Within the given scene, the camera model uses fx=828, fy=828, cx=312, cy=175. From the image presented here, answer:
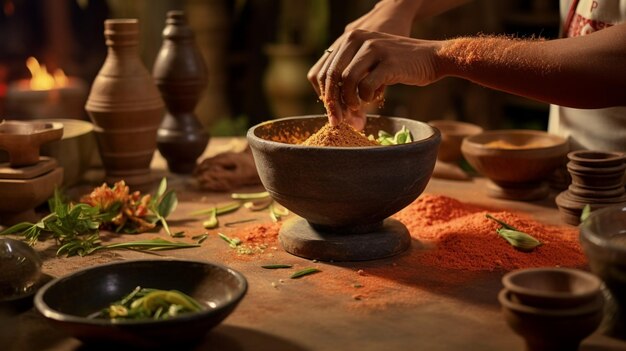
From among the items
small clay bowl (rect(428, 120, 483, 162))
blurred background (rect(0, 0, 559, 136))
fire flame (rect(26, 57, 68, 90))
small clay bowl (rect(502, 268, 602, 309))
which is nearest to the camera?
small clay bowl (rect(502, 268, 602, 309))

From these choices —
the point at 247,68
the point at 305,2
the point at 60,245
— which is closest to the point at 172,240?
the point at 60,245

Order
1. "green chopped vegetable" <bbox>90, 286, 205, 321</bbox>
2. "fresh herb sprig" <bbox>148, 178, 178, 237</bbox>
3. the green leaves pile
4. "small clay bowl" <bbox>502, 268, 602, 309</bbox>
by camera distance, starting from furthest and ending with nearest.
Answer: "fresh herb sprig" <bbox>148, 178, 178, 237</bbox>, the green leaves pile, "green chopped vegetable" <bbox>90, 286, 205, 321</bbox>, "small clay bowl" <bbox>502, 268, 602, 309</bbox>

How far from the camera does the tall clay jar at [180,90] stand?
9.30 feet

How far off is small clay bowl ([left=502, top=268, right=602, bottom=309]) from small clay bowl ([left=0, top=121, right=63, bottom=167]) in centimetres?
139

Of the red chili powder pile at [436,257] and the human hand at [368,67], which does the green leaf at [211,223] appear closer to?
the red chili powder pile at [436,257]

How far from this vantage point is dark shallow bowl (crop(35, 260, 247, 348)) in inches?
54.3

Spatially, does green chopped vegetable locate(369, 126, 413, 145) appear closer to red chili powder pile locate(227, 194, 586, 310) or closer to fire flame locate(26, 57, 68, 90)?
red chili powder pile locate(227, 194, 586, 310)

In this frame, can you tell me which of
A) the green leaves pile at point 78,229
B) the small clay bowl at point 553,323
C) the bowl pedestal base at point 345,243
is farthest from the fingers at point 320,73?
the small clay bowl at point 553,323

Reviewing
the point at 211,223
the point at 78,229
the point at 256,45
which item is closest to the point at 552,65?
the point at 211,223

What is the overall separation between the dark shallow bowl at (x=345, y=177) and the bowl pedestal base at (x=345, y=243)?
3cm

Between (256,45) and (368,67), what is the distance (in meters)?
4.41

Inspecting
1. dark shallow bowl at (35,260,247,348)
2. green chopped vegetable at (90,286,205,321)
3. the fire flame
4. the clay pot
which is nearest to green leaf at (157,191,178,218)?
dark shallow bowl at (35,260,247,348)

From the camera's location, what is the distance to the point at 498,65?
2.00 metres

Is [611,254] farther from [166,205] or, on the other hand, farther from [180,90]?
[180,90]
